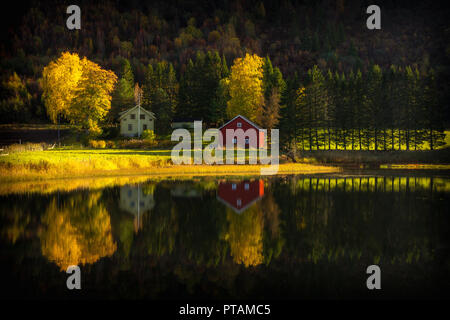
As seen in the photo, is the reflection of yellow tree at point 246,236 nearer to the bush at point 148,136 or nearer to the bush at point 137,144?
the bush at point 137,144

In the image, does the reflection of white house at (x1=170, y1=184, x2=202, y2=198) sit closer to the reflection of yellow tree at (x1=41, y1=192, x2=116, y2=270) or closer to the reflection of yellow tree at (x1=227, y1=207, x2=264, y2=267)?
the reflection of yellow tree at (x1=41, y1=192, x2=116, y2=270)

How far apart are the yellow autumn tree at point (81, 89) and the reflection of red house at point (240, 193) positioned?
41.7m

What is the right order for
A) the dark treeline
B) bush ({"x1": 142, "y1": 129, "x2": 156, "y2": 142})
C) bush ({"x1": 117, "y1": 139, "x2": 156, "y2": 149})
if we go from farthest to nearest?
the dark treeline → bush ({"x1": 142, "y1": 129, "x2": 156, "y2": 142}) → bush ({"x1": 117, "y1": 139, "x2": 156, "y2": 149})

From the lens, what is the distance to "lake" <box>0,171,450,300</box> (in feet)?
43.0

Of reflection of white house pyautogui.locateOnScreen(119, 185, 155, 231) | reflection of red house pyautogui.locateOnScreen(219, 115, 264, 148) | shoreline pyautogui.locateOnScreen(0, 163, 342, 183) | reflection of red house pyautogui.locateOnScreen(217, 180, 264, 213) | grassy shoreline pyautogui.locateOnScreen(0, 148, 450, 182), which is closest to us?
reflection of white house pyautogui.locateOnScreen(119, 185, 155, 231)

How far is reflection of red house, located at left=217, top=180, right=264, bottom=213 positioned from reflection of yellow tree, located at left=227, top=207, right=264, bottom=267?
174 cm

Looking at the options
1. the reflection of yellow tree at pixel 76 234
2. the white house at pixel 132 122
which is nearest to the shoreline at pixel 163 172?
the reflection of yellow tree at pixel 76 234

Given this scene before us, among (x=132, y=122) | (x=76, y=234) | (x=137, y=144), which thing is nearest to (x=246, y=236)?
(x=76, y=234)

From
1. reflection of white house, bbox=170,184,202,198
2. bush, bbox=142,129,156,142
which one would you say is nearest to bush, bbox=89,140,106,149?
bush, bbox=142,129,156,142

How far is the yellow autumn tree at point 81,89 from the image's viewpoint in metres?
74.5

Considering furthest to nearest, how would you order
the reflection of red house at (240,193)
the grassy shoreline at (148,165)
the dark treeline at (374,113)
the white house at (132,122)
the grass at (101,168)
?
the white house at (132,122) → the dark treeline at (374,113) → the grassy shoreline at (148,165) → the grass at (101,168) → the reflection of red house at (240,193)

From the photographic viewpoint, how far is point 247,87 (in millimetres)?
79438

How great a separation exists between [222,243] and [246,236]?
1630 millimetres
